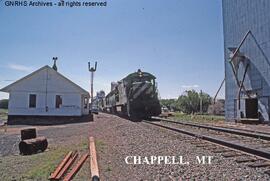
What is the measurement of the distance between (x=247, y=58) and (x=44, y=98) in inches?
830

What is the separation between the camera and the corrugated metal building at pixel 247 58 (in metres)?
22.9

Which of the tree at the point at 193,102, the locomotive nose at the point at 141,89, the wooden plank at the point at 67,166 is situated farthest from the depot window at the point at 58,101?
the tree at the point at 193,102

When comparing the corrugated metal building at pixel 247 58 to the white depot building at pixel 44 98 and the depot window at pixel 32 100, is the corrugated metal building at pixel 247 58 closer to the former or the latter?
the white depot building at pixel 44 98

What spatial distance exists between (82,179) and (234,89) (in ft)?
80.5

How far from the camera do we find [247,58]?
2556 centimetres

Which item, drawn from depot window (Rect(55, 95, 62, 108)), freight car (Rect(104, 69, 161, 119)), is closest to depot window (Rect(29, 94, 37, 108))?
depot window (Rect(55, 95, 62, 108))

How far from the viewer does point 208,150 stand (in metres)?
8.18

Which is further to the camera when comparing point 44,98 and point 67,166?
point 44,98

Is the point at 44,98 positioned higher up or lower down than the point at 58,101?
higher up

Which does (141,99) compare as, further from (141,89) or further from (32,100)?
(32,100)

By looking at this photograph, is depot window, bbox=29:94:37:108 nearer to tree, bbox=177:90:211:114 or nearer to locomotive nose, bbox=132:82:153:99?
locomotive nose, bbox=132:82:153:99

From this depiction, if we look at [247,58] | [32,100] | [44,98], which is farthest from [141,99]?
[32,100]

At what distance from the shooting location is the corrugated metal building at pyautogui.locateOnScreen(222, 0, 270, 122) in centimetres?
2286

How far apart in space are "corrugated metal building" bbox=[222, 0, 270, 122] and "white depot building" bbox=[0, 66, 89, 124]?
16.3 metres
